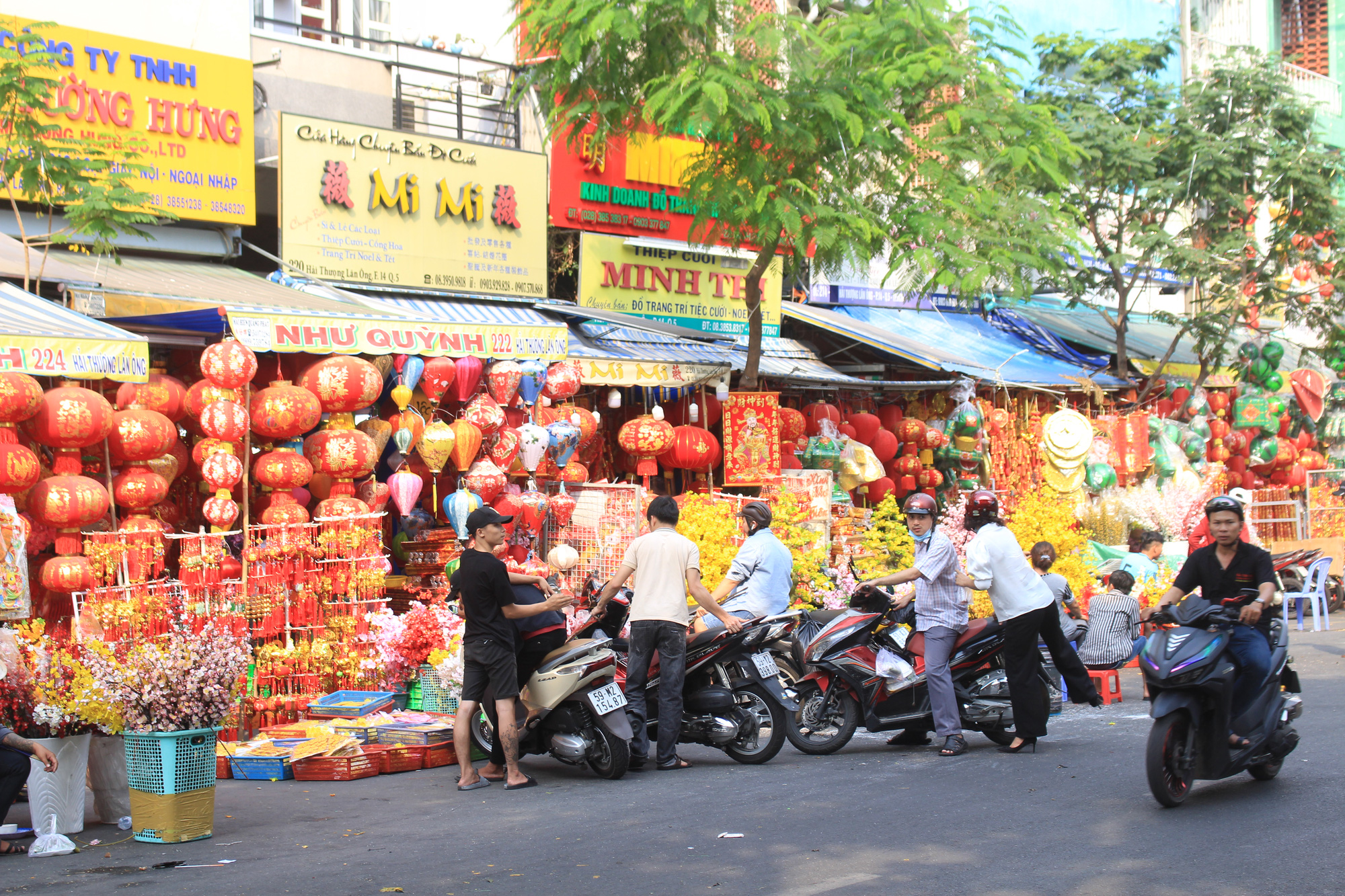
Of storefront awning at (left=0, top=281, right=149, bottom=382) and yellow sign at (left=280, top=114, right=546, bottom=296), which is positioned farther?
yellow sign at (left=280, top=114, right=546, bottom=296)

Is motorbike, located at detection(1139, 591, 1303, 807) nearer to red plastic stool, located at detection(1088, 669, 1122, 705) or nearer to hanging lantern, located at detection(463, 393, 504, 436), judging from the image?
red plastic stool, located at detection(1088, 669, 1122, 705)

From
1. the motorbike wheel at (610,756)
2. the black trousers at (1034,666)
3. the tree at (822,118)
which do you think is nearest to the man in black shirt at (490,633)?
the motorbike wheel at (610,756)

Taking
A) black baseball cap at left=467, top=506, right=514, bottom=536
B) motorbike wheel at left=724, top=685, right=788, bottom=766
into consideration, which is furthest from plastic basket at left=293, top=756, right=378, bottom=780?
motorbike wheel at left=724, top=685, right=788, bottom=766

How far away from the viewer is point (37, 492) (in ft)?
29.0

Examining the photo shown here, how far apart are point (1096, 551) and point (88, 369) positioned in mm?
11286

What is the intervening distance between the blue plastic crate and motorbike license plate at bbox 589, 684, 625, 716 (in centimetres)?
230

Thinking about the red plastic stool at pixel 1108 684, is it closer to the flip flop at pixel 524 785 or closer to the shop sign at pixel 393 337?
the flip flop at pixel 524 785

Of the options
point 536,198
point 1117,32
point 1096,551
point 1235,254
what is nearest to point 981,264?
point 1096,551

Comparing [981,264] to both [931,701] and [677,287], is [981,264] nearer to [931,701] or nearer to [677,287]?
[677,287]

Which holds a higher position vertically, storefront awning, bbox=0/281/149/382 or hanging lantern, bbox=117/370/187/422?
storefront awning, bbox=0/281/149/382

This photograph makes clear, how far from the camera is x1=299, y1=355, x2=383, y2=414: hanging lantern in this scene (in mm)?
10297

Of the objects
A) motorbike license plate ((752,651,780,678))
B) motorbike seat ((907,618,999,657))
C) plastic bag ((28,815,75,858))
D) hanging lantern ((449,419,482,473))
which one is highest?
hanging lantern ((449,419,482,473))

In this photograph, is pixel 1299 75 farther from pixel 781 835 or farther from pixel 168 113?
pixel 781 835

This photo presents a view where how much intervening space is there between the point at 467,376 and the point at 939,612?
15.8 ft
